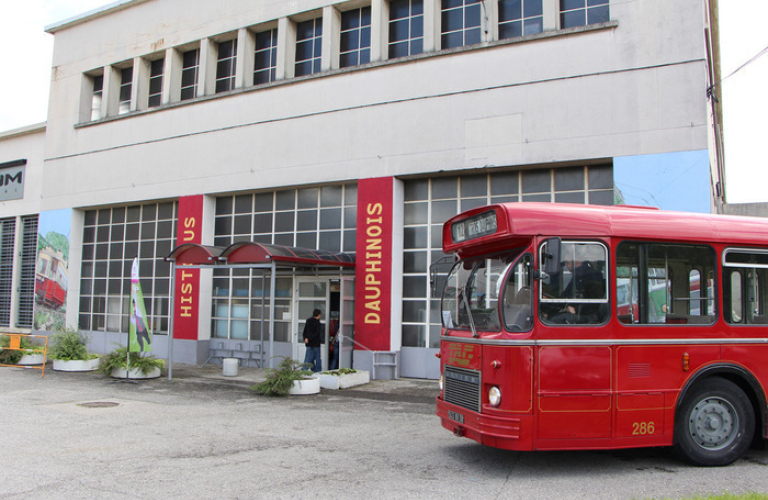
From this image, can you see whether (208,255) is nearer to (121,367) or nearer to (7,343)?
(121,367)

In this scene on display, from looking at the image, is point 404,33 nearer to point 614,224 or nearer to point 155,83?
point 155,83

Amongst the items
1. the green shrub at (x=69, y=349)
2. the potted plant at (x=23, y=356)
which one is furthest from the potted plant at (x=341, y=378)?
the potted plant at (x=23, y=356)

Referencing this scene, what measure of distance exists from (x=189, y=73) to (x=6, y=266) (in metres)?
12.7

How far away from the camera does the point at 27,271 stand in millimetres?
25016

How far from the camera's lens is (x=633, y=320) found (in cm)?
683

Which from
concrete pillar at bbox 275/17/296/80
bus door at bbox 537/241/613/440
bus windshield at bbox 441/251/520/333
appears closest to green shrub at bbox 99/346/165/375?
concrete pillar at bbox 275/17/296/80

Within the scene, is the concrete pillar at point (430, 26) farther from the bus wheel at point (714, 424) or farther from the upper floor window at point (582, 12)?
the bus wheel at point (714, 424)

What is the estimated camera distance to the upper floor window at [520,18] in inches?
585

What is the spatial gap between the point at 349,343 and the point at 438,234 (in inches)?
144

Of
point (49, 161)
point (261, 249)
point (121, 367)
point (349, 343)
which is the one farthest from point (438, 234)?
point (49, 161)

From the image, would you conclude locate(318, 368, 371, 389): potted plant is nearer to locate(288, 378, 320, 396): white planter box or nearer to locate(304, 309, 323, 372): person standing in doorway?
locate(288, 378, 320, 396): white planter box

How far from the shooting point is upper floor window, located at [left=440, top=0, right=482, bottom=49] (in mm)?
15594

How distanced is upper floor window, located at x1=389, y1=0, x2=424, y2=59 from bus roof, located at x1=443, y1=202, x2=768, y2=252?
10.0m

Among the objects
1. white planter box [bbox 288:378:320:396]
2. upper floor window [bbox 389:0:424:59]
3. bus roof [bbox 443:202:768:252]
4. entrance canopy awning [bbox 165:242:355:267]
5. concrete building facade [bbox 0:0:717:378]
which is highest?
upper floor window [bbox 389:0:424:59]
